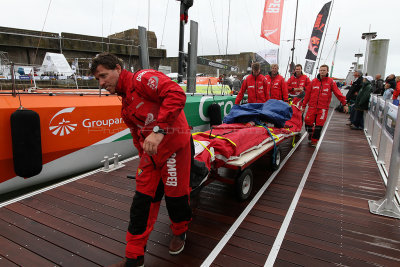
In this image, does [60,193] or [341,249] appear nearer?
[341,249]

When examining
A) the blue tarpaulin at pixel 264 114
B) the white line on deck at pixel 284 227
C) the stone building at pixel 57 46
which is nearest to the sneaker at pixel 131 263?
the white line on deck at pixel 284 227

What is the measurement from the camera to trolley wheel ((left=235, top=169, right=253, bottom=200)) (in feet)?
9.82

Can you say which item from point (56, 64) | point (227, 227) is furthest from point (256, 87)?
point (56, 64)

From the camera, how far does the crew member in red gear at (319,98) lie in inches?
213

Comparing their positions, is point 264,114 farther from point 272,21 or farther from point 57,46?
point 57,46

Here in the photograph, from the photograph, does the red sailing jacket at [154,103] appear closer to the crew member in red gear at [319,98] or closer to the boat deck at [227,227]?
the boat deck at [227,227]

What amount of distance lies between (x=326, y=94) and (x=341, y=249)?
3961 millimetres

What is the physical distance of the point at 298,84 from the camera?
25.0 feet

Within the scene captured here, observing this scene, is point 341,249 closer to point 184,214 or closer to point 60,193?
point 184,214

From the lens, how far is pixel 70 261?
2141 mm

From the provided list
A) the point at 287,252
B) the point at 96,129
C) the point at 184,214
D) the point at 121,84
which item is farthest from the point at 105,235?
the point at 96,129

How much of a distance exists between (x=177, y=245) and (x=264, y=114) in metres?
2.74

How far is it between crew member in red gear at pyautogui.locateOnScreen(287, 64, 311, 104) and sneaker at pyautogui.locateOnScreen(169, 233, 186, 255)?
242 inches

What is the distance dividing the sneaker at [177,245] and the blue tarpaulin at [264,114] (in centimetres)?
236
